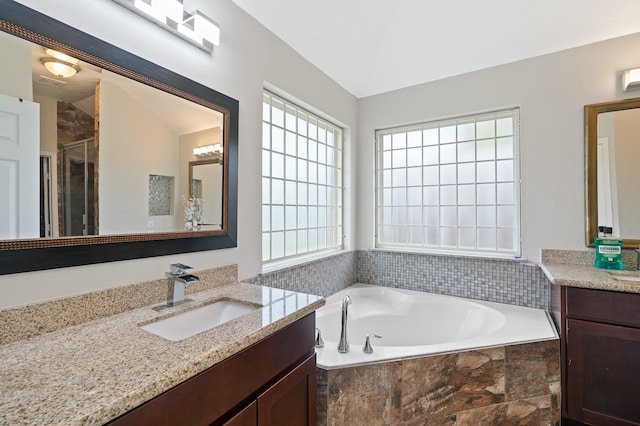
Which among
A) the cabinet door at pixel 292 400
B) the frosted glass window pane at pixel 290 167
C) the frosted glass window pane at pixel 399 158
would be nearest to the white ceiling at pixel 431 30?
the frosted glass window pane at pixel 399 158

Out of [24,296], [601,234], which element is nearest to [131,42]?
[24,296]

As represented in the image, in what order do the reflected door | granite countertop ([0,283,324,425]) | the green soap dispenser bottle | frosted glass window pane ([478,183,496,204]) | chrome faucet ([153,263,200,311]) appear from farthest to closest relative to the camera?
frosted glass window pane ([478,183,496,204]), the green soap dispenser bottle, chrome faucet ([153,263,200,311]), the reflected door, granite countertop ([0,283,324,425])

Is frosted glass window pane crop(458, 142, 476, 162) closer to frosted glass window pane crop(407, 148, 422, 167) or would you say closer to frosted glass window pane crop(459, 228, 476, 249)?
frosted glass window pane crop(407, 148, 422, 167)

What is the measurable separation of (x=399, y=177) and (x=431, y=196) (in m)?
0.37

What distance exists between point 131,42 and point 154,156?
474mm

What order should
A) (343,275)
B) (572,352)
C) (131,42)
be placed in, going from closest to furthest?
1. (131,42)
2. (572,352)
3. (343,275)

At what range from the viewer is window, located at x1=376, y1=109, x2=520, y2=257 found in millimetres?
2549

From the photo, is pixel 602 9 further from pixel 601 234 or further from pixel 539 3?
pixel 601 234

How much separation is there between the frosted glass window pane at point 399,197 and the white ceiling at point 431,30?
1.03m

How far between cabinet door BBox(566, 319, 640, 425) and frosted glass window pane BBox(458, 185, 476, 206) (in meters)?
1.19

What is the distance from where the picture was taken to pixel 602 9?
2.03 m

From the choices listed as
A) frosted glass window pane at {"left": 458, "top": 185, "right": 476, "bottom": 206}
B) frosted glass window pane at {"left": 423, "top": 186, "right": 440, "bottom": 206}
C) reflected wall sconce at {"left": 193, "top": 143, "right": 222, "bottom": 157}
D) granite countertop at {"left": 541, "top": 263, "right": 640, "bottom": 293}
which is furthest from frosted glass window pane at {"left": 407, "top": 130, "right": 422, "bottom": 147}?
reflected wall sconce at {"left": 193, "top": 143, "right": 222, "bottom": 157}

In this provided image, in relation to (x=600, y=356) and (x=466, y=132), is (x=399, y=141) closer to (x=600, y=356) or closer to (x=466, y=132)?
(x=466, y=132)

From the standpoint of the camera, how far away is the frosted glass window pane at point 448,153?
2.76m
